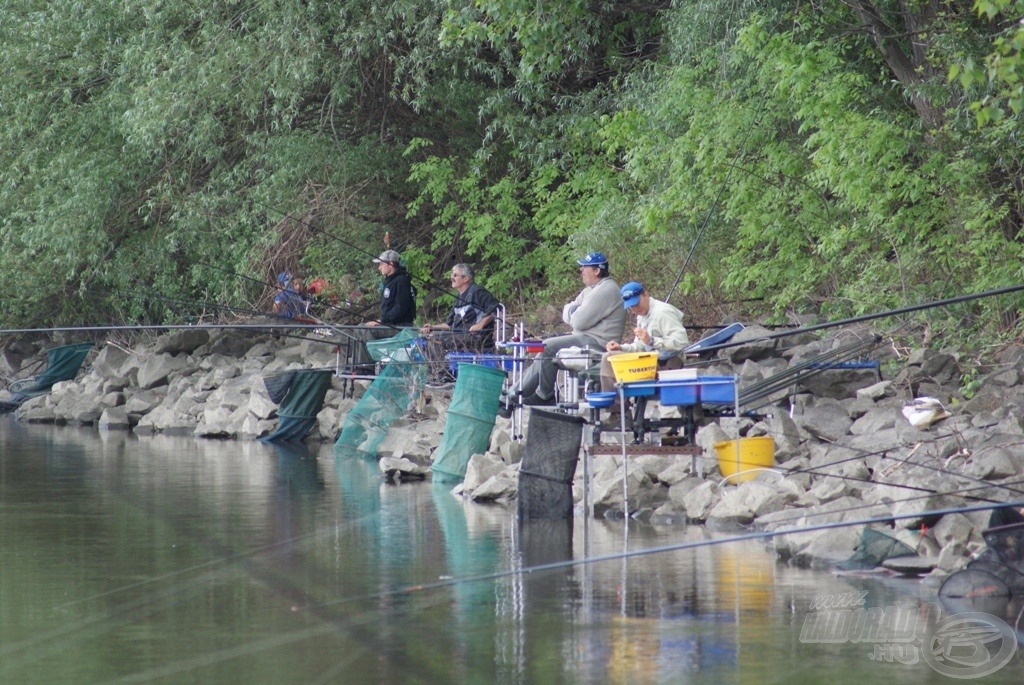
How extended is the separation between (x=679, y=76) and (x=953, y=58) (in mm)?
4323

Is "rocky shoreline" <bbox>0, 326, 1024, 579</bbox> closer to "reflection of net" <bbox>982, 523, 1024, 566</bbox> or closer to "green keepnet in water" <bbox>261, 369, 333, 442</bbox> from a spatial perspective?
"green keepnet in water" <bbox>261, 369, 333, 442</bbox>

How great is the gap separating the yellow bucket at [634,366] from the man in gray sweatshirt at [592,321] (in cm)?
196

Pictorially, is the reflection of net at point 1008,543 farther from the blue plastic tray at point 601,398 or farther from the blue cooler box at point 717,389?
the blue plastic tray at point 601,398

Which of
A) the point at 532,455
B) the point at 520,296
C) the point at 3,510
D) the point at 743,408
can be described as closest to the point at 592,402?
the point at 532,455

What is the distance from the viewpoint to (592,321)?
14180 mm

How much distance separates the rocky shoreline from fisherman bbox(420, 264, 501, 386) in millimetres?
572

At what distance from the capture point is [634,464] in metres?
13.1

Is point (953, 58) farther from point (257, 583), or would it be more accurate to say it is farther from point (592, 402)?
point (257, 583)

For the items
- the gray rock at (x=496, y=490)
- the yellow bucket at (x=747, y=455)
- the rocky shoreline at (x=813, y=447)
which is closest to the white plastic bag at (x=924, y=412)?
the rocky shoreline at (x=813, y=447)

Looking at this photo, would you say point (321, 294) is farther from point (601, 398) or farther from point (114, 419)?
point (601, 398)

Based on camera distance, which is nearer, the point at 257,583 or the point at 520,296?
the point at 257,583

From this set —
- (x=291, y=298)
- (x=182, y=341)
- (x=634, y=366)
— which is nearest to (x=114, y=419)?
(x=182, y=341)

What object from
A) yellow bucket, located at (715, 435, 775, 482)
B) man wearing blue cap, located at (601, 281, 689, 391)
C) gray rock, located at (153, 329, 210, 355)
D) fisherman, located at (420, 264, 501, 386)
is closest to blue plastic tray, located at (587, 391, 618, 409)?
man wearing blue cap, located at (601, 281, 689, 391)

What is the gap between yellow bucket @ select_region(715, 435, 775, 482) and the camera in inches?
487
